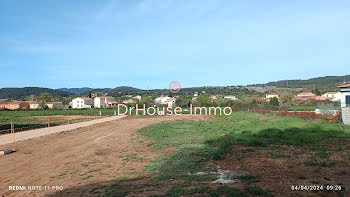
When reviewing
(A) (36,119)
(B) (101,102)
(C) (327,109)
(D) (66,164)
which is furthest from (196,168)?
(B) (101,102)

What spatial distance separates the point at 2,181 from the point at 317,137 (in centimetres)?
1375

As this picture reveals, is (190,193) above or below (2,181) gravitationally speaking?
above

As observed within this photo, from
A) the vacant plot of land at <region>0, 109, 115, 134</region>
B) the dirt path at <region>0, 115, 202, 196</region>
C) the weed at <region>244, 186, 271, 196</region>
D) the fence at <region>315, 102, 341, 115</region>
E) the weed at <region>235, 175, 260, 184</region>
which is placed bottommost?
the vacant plot of land at <region>0, 109, 115, 134</region>

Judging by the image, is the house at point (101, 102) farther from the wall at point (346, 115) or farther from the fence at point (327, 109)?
the wall at point (346, 115)

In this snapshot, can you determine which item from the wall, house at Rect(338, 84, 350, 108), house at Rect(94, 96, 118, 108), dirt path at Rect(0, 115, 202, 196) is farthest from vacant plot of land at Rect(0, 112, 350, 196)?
house at Rect(94, 96, 118, 108)

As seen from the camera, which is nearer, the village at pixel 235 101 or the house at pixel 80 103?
the village at pixel 235 101

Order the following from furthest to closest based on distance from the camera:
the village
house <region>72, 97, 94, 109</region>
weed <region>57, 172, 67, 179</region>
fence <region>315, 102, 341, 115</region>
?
house <region>72, 97, 94, 109</region>, the village, fence <region>315, 102, 341, 115</region>, weed <region>57, 172, 67, 179</region>

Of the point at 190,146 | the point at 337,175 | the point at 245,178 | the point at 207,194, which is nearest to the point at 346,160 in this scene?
the point at 337,175

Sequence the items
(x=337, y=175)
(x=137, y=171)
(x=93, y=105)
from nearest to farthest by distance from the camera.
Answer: (x=337, y=175) < (x=137, y=171) < (x=93, y=105)

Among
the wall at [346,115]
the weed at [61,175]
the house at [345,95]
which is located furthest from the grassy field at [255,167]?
the house at [345,95]

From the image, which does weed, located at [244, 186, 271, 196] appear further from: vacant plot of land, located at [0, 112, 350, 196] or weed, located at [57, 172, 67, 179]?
weed, located at [57, 172, 67, 179]

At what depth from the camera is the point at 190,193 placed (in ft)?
17.1

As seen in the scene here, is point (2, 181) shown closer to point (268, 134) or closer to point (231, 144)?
point (231, 144)

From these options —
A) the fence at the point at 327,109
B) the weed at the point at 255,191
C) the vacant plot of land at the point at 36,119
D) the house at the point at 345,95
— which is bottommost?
the vacant plot of land at the point at 36,119
